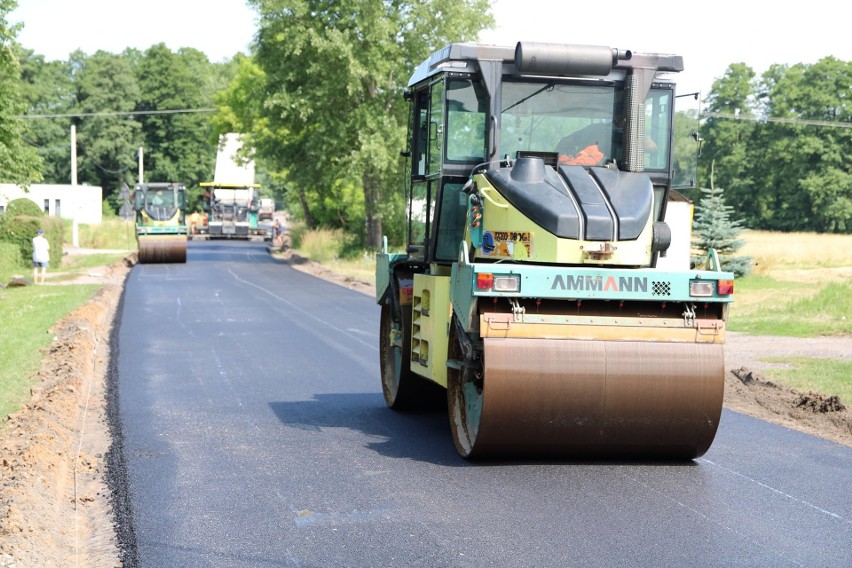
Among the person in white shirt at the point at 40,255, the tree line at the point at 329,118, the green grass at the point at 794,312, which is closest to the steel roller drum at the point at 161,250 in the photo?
the tree line at the point at 329,118

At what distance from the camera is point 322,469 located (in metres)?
8.08

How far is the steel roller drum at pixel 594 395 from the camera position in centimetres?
752

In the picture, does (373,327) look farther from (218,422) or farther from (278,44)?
(278,44)

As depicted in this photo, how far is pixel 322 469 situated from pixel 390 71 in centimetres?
3050

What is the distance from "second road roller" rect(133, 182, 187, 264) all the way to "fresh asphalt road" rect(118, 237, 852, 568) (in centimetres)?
2755

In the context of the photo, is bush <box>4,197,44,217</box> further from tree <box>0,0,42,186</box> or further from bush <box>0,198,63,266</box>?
tree <box>0,0,42,186</box>

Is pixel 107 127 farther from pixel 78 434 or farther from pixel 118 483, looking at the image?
pixel 118 483

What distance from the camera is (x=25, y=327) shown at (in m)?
17.9

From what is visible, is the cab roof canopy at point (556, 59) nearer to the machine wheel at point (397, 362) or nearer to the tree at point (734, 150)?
the machine wheel at point (397, 362)

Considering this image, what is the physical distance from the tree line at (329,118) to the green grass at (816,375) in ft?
15.0

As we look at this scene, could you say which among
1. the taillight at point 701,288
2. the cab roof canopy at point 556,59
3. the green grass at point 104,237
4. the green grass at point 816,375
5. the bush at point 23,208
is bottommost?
the green grass at point 104,237

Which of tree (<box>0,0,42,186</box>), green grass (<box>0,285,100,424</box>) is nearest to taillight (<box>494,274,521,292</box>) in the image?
green grass (<box>0,285,100,424</box>)

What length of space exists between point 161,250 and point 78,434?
30641 mm

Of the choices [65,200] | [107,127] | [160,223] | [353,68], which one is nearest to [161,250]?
[160,223]
